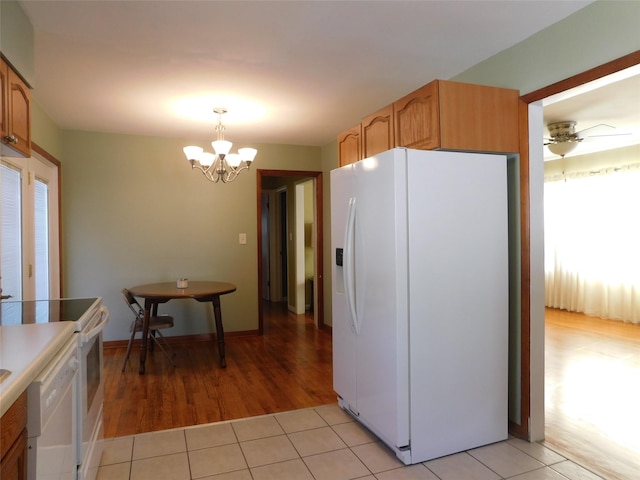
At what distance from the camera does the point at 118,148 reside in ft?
14.5

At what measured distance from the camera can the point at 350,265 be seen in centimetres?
252

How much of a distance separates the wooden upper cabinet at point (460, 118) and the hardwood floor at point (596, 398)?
1.74 meters

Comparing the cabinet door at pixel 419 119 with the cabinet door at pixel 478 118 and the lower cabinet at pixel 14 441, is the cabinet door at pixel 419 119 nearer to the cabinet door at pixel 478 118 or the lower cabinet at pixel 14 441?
the cabinet door at pixel 478 118

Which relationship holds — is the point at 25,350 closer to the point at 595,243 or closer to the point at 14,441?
the point at 14,441

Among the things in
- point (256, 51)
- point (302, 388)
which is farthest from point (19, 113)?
point (302, 388)

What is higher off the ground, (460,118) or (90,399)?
(460,118)

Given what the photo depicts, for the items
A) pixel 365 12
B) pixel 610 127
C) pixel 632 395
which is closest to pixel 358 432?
pixel 632 395

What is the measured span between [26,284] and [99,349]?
1.52 metres

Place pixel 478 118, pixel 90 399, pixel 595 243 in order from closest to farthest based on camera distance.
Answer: pixel 90 399
pixel 478 118
pixel 595 243

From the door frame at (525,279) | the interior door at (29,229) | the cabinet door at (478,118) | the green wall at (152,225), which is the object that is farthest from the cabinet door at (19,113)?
the door frame at (525,279)

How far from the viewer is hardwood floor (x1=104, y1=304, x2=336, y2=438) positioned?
110 inches

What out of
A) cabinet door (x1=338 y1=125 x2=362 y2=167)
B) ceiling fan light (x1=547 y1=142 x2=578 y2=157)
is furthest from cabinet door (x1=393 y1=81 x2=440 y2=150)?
ceiling fan light (x1=547 y1=142 x2=578 y2=157)

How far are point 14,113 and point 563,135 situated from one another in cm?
457

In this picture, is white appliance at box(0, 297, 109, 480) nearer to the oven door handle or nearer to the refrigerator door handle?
the oven door handle
